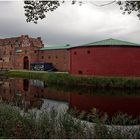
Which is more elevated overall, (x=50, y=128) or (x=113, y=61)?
(x=113, y=61)

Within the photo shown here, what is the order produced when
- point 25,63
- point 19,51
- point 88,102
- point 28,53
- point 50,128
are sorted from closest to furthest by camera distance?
point 50,128 → point 88,102 → point 28,53 → point 25,63 → point 19,51

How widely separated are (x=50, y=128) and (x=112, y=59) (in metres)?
19.3

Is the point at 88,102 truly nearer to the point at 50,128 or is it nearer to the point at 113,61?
the point at 50,128

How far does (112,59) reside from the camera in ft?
80.8

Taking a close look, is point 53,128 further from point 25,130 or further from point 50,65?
point 50,65

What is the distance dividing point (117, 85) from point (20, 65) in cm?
2295

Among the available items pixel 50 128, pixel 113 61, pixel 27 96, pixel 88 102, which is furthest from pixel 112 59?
pixel 50 128

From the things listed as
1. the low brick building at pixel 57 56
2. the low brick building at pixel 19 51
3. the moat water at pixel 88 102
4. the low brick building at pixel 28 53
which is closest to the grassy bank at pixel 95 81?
the moat water at pixel 88 102

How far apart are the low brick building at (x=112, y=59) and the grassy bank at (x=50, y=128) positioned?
18.5 metres

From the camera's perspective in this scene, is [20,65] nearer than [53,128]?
No

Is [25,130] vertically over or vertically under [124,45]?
under

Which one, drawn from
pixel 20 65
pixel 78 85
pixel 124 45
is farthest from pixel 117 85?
pixel 20 65

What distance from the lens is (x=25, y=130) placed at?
19.1 feet

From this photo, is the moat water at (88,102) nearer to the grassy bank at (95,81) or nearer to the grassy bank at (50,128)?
the grassy bank at (95,81)
